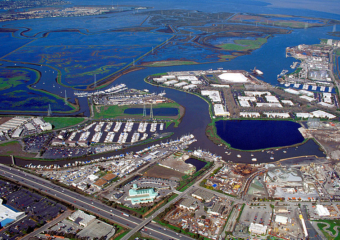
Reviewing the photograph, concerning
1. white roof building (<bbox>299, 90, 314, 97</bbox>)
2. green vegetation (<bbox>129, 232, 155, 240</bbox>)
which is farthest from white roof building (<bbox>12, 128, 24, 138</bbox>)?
white roof building (<bbox>299, 90, 314, 97</bbox>)

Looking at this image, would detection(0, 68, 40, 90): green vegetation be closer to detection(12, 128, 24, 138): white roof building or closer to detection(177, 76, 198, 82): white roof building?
detection(12, 128, 24, 138): white roof building

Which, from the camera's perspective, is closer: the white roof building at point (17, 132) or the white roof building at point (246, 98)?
the white roof building at point (17, 132)

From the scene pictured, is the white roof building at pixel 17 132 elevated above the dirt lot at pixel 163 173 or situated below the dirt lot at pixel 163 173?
above

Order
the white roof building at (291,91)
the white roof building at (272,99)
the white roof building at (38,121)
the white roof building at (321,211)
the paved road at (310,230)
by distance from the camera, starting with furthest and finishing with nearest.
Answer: the white roof building at (291,91) → the white roof building at (272,99) → the white roof building at (38,121) → the white roof building at (321,211) → the paved road at (310,230)

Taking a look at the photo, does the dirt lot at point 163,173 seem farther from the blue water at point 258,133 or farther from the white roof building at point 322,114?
the white roof building at point 322,114

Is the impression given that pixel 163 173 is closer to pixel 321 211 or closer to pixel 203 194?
pixel 203 194

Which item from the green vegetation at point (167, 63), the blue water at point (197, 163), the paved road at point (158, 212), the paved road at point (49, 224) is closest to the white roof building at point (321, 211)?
the paved road at point (158, 212)

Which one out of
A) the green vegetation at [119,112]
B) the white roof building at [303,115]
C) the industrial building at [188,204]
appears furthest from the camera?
the white roof building at [303,115]
